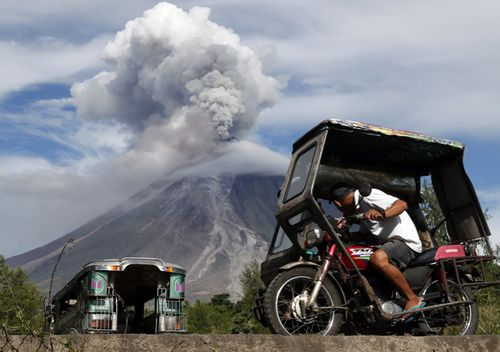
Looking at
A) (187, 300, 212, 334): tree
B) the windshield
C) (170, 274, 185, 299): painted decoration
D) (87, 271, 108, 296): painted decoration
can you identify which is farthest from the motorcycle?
(187, 300, 212, 334): tree

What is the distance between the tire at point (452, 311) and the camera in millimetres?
7707

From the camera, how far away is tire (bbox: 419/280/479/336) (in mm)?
7707

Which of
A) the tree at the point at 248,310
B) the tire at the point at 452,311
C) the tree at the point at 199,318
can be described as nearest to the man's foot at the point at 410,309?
the tire at the point at 452,311

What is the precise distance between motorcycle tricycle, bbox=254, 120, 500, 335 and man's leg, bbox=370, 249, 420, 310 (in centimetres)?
11

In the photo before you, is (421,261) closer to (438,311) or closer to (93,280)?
(438,311)

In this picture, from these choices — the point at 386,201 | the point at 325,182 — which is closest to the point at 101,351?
the point at 386,201

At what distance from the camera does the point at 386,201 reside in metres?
7.88

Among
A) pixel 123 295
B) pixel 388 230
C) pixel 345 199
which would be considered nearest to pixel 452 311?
pixel 388 230

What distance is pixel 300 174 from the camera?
789cm

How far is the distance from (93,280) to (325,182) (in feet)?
18.6

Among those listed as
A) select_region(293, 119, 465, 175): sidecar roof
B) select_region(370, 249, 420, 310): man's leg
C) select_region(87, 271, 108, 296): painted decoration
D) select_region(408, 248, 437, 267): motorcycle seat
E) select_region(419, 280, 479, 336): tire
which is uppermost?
select_region(293, 119, 465, 175): sidecar roof

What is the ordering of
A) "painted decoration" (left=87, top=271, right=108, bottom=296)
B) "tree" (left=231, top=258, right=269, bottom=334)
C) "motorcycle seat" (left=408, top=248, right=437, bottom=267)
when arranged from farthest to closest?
1. "tree" (left=231, top=258, right=269, bottom=334)
2. "painted decoration" (left=87, top=271, right=108, bottom=296)
3. "motorcycle seat" (left=408, top=248, right=437, bottom=267)

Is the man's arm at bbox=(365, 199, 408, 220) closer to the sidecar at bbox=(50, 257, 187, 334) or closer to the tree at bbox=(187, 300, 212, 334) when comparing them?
the sidecar at bbox=(50, 257, 187, 334)

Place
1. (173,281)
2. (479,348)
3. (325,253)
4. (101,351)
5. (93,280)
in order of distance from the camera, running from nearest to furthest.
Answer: (101,351) → (479,348) → (325,253) → (93,280) → (173,281)
